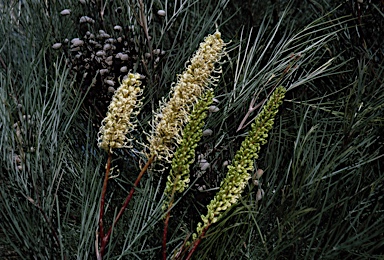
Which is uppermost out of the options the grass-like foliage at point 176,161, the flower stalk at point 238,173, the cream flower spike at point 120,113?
the cream flower spike at point 120,113

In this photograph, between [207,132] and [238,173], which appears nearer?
[238,173]

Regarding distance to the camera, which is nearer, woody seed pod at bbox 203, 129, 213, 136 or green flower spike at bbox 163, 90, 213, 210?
green flower spike at bbox 163, 90, 213, 210

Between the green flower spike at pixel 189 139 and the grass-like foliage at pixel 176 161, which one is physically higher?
the green flower spike at pixel 189 139

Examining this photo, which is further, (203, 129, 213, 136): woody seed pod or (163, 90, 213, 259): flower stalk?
(203, 129, 213, 136): woody seed pod

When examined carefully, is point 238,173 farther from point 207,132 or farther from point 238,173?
point 207,132

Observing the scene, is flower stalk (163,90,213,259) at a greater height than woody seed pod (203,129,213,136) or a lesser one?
greater

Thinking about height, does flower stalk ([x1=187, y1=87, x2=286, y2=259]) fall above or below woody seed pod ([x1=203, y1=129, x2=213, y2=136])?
above

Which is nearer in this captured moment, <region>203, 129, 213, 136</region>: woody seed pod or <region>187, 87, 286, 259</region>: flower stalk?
<region>187, 87, 286, 259</region>: flower stalk

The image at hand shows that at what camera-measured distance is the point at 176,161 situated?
0.29 metres

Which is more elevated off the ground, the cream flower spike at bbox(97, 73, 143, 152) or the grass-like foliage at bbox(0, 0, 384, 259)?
the cream flower spike at bbox(97, 73, 143, 152)

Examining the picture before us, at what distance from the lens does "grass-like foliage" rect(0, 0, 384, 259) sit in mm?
302

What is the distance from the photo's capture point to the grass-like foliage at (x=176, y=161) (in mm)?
302

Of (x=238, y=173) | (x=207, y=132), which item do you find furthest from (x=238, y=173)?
(x=207, y=132)

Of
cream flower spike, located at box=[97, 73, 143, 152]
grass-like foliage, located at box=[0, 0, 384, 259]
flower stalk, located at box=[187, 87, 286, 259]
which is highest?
cream flower spike, located at box=[97, 73, 143, 152]
